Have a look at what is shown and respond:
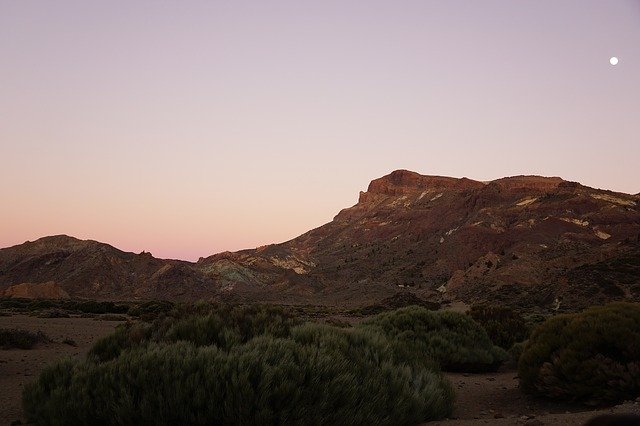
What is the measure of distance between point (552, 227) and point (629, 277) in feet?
118

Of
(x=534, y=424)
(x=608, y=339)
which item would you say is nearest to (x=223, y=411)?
(x=534, y=424)

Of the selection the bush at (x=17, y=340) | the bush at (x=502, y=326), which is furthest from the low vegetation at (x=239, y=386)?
the bush at (x=502, y=326)

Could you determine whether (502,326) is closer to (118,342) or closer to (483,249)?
(118,342)

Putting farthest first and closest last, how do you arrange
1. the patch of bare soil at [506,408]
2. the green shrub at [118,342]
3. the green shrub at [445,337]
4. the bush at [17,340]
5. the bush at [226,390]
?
the bush at [17,340]
the green shrub at [445,337]
the green shrub at [118,342]
the patch of bare soil at [506,408]
the bush at [226,390]

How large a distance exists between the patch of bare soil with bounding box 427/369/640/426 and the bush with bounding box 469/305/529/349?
15.9 ft

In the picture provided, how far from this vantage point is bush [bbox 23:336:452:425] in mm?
5152

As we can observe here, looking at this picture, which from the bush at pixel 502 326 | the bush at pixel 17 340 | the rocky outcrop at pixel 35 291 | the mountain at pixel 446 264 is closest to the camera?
the bush at pixel 17 340

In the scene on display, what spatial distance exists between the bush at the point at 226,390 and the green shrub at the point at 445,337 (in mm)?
5322

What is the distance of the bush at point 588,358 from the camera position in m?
7.80

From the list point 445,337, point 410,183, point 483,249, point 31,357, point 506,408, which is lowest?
point 506,408

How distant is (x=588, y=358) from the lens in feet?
27.1

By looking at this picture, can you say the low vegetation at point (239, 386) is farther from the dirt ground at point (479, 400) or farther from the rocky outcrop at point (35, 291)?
the rocky outcrop at point (35, 291)

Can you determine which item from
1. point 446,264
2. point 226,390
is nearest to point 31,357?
point 226,390

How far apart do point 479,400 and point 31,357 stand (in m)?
10.7
